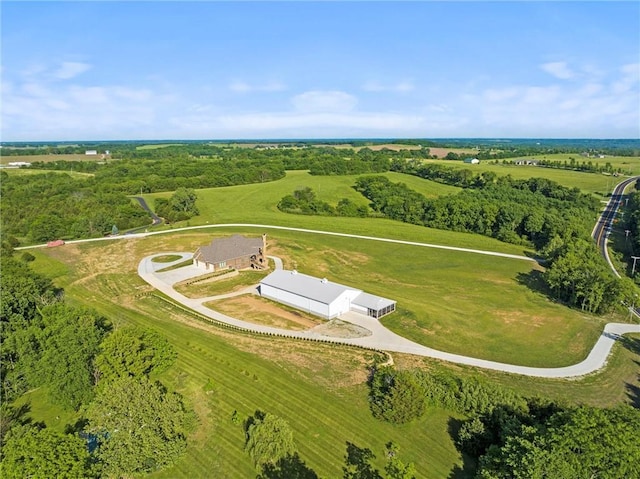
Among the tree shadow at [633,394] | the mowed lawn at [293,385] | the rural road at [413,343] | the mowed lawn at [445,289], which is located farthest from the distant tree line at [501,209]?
A: the tree shadow at [633,394]

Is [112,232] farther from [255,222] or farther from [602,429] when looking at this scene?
[602,429]

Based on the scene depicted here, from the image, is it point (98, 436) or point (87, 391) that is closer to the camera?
point (98, 436)

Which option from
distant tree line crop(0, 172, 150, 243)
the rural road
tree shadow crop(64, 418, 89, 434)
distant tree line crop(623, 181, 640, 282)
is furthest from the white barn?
distant tree line crop(0, 172, 150, 243)

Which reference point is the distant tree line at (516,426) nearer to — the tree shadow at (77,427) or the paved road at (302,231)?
the tree shadow at (77,427)

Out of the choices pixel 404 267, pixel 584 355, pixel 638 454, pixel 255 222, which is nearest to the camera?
pixel 638 454

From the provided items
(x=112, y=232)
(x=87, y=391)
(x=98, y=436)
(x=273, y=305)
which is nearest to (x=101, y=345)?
(x=87, y=391)

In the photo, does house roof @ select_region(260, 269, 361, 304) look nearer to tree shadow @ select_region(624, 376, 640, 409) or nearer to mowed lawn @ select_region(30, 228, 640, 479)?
mowed lawn @ select_region(30, 228, 640, 479)

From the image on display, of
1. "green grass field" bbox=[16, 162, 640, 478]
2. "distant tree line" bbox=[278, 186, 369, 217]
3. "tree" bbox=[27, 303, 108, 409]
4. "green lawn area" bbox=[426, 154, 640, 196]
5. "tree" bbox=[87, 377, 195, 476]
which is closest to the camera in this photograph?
"tree" bbox=[87, 377, 195, 476]

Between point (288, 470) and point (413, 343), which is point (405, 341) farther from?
point (288, 470)
